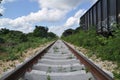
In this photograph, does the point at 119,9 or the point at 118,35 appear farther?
the point at 119,9

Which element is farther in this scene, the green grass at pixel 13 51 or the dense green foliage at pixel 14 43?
the dense green foliage at pixel 14 43

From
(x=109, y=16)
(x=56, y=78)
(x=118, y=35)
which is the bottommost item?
(x=56, y=78)

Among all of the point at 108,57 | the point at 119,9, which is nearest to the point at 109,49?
the point at 108,57

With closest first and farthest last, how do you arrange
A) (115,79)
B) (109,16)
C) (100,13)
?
1. (115,79)
2. (109,16)
3. (100,13)

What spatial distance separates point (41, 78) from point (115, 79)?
168 cm

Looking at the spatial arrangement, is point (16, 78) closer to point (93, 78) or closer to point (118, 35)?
point (93, 78)

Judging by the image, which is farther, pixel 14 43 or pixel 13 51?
pixel 14 43

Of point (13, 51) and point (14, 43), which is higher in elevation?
point (14, 43)

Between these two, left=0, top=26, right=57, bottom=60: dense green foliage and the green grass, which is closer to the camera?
the green grass

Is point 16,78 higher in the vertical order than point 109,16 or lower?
lower

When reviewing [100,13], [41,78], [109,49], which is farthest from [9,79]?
[100,13]

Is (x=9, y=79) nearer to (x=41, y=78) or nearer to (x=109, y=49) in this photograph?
(x=41, y=78)

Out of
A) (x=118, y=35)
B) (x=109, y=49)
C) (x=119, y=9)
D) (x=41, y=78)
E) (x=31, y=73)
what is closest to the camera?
(x=41, y=78)

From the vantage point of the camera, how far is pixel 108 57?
9906 mm
